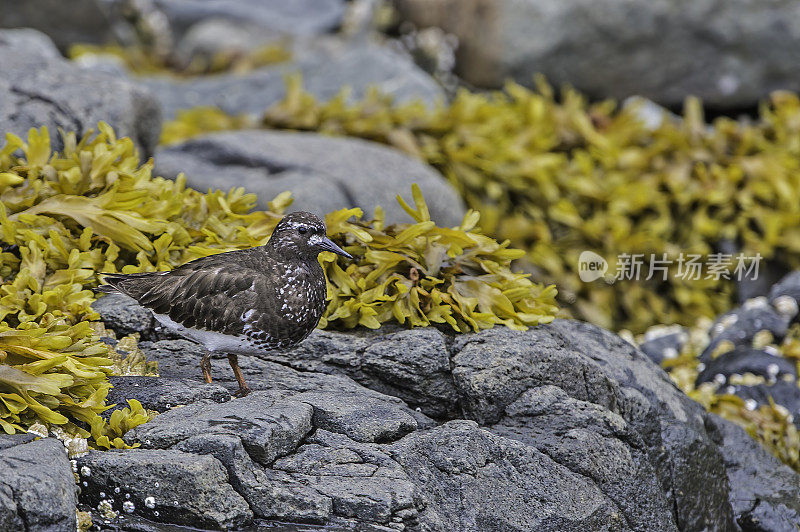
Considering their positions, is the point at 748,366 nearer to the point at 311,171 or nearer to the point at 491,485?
the point at 491,485

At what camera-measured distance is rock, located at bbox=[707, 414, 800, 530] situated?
4.31 meters

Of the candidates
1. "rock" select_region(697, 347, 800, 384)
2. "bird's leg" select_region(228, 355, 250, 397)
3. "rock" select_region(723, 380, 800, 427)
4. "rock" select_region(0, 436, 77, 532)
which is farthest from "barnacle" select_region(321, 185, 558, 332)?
"rock" select_region(697, 347, 800, 384)

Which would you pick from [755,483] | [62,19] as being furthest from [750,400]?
[62,19]

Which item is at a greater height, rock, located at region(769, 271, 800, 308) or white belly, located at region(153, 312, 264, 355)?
white belly, located at region(153, 312, 264, 355)

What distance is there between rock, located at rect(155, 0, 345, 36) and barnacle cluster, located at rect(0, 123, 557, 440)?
9139mm

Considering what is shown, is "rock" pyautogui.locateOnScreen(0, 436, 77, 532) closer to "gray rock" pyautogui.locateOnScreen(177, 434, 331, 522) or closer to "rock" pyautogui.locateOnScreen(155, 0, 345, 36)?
"gray rock" pyautogui.locateOnScreen(177, 434, 331, 522)

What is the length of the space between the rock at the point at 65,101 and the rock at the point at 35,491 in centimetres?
265

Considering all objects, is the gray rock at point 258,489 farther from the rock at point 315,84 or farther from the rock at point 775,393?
the rock at point 315,84

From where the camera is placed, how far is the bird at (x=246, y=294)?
11.7 ft

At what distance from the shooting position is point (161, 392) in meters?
3.51

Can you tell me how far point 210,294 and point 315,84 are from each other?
5795mm

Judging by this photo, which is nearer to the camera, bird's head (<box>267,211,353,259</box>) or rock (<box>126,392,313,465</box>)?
rock (<box>126,392,313,465</box>)

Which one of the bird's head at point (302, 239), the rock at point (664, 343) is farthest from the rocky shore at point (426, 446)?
the rock at point (664, 343)

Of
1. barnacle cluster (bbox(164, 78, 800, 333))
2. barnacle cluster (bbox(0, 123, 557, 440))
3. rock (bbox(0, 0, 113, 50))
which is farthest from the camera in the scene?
rock (bbox(0, 0, 113, 50))
